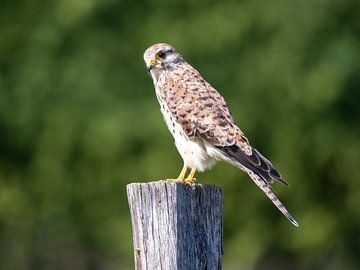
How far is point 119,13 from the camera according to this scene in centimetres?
1590

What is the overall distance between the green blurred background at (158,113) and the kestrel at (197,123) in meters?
6.71

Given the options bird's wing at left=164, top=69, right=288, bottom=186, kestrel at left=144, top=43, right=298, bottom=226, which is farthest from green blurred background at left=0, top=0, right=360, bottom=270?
bird's wing at left=164, top=69, right=288, bottom=186

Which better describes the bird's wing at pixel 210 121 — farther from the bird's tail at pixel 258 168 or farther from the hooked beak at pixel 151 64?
the hooked beak at pixel 151 64

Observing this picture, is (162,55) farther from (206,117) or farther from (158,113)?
(158,113)

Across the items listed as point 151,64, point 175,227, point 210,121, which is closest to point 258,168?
point 210,121

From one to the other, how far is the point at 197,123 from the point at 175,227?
184 cm

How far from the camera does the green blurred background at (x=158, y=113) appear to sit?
14.8m

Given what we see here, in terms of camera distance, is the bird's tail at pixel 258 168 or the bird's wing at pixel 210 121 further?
the bird's wing at pixel 210 121

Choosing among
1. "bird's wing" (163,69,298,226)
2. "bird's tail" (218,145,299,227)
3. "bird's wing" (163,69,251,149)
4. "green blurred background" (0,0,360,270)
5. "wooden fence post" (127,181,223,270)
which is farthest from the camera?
"green blurred background" (0,0,360,270)

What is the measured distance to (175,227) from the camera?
16.5 ft

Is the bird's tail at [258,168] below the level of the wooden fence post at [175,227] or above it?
above

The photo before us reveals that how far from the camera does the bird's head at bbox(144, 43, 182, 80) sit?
24.6 feet

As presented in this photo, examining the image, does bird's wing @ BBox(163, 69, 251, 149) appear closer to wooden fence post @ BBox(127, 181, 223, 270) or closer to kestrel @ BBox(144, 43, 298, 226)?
kestrel @ BBox(144, 43, 298, 226)

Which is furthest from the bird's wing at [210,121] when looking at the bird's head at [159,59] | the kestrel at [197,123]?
the bird's head at [159,59]
